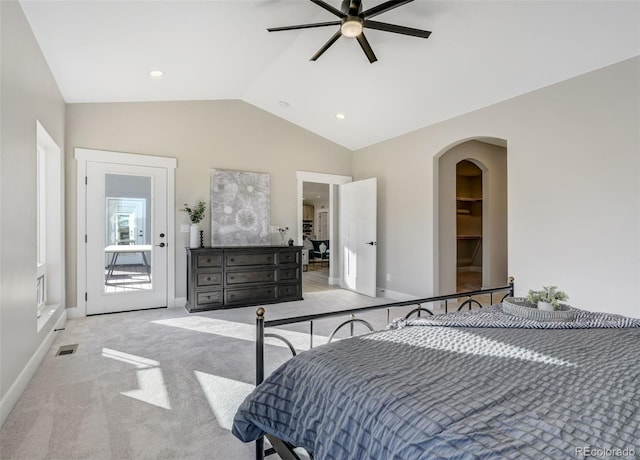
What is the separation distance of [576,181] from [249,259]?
4068mm

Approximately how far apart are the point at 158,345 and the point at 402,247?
3729mm

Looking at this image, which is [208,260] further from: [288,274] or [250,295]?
[288,274]

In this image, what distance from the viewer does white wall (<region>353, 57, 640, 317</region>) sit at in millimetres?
3074

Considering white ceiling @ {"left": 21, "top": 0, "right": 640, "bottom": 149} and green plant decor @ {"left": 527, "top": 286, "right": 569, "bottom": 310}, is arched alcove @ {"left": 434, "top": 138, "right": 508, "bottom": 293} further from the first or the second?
green plant decor @ {"left": 527, "top": 286, "right": 569, "bottom": 310}

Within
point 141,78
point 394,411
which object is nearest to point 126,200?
point 141,78

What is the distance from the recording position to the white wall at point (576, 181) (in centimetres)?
307

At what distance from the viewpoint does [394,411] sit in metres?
0.97

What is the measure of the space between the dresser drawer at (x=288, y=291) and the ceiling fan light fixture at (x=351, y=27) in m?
3.67

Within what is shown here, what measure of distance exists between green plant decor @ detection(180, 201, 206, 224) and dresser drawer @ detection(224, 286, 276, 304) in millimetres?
1102

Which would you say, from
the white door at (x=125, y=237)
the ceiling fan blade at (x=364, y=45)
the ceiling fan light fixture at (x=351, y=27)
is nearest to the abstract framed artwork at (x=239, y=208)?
the white door at (x=125, y=237)

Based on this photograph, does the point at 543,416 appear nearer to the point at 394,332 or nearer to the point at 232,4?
the point at 394,332

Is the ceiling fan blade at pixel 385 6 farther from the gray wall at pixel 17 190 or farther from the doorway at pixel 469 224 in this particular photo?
the doorway at pixel 469 224

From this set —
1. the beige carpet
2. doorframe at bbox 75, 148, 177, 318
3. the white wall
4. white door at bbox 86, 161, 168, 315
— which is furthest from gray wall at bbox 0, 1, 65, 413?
the white wall

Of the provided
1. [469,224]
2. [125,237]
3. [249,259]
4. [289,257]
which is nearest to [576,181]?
[289,257]
